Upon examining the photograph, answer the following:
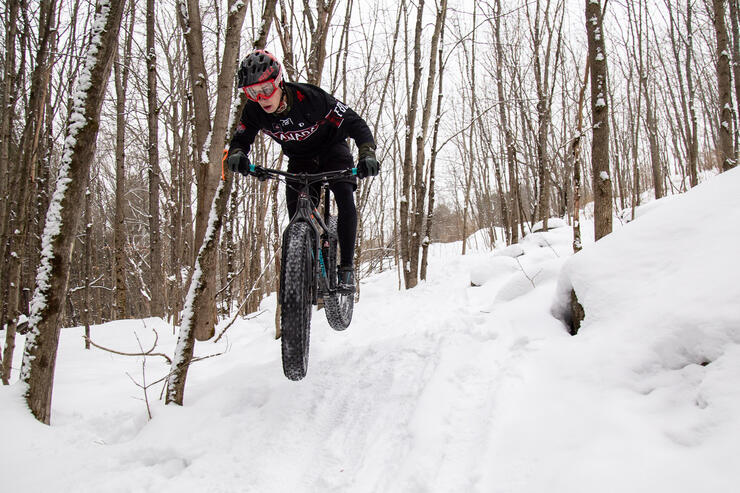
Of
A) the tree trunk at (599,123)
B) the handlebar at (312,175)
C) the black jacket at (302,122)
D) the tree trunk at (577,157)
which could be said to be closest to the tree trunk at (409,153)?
the tree trunk at (577,157)

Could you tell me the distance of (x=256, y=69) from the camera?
2439 mm

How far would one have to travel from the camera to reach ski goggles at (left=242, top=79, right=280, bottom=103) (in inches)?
97.7

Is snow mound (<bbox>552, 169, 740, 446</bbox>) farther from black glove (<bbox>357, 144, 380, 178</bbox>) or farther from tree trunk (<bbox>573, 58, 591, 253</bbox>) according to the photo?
tree trunk (<bbox>573, 58, 591, 253</bbox>)

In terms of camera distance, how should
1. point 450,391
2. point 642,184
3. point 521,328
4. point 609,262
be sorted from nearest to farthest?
point 450,391 → point 609,262 → point 521,328 → point 642,184

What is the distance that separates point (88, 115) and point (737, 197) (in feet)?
12.5

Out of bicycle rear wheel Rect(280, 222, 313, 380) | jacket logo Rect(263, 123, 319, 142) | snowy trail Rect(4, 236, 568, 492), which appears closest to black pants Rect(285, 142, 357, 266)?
jacket logo Rect(263, 123, 319, 142)

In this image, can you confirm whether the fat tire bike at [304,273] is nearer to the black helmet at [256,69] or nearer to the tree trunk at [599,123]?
the black helmet at [256,69]

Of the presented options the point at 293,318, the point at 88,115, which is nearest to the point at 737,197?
the point at 293,318

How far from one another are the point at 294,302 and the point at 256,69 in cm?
155

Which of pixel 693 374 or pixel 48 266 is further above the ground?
pixel 48 266

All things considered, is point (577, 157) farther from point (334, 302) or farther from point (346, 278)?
point (334, 302)

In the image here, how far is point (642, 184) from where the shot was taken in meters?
23.8

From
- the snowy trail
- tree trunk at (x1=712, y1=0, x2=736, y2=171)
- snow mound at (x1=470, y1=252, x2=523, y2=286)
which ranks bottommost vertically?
the snowy trail

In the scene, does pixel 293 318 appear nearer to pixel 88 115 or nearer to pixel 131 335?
pixel 88 115
